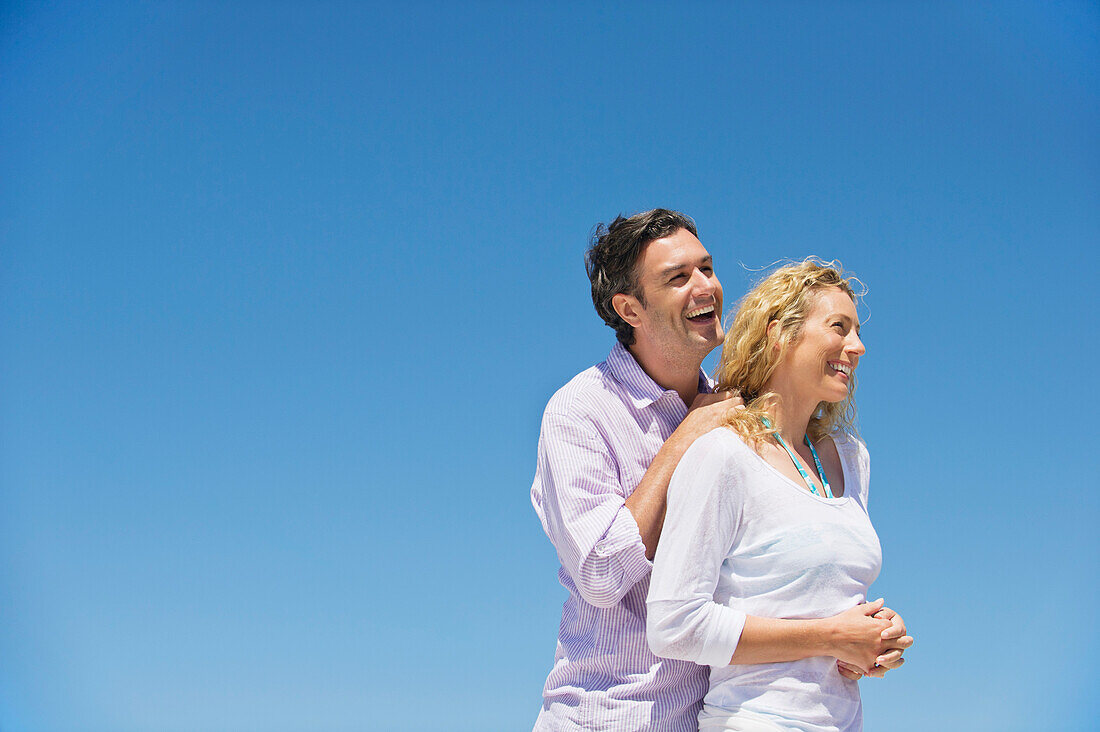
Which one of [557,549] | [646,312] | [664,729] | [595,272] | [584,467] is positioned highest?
[595,272]

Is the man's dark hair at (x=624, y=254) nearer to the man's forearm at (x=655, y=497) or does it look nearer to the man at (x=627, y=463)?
the man at (x=627, y=463)

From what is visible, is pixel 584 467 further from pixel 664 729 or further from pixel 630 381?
pixel 664 729

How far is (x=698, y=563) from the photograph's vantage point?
370cm

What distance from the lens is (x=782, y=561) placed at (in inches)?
146

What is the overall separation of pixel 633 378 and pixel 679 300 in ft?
1.64

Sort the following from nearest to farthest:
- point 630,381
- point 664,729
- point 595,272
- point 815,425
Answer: point 664,729, point 815,425, point 630,381, point 595,272

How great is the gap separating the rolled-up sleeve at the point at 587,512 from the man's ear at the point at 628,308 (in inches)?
32.7

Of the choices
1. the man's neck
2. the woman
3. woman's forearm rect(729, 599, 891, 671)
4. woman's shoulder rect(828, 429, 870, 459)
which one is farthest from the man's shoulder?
woman's forearm rect(729, 599, 891, 671)

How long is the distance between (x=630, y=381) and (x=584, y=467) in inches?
27.7

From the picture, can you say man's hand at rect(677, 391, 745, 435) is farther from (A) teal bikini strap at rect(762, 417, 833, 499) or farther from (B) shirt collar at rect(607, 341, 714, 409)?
(B) shirt collar at rect(607, 341, 714, 409)

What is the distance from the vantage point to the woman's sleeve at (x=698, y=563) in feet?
12.0

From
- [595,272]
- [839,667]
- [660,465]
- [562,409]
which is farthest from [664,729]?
[595,272]

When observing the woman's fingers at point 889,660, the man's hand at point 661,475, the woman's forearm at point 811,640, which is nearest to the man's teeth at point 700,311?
the man's hand at point 661,475

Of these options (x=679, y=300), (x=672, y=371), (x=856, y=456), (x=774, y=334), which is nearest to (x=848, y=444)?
(x=856, y=456)
